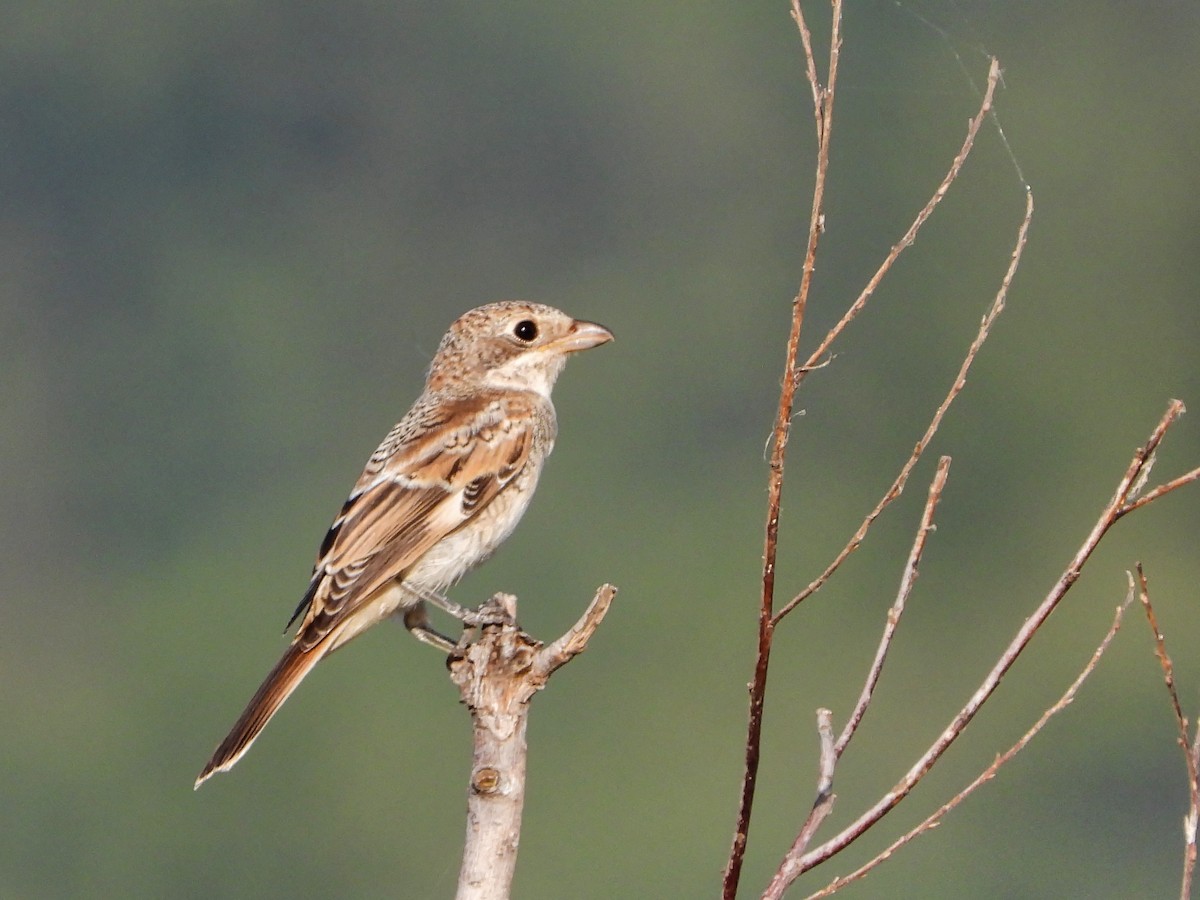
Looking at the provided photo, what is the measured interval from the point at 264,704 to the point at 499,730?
1.38 m

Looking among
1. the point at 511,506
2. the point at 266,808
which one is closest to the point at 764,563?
the point at 511,506

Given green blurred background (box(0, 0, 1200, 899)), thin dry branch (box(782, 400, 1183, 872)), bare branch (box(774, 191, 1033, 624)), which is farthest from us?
green blurred background (box(0, 0, 1200, 899))

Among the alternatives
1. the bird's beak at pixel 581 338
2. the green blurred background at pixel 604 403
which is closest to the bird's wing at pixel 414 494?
the bird's beak at pixel 581 338

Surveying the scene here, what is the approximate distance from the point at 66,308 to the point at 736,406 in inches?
871

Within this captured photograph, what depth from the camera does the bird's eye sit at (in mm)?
6500

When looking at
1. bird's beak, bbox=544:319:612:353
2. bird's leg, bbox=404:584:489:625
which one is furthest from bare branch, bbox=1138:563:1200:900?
bird's beak, bbox=544:319:612:353

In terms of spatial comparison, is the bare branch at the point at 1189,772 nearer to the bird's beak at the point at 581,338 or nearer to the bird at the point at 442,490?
the bird at the point at 442,490

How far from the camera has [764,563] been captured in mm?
3199

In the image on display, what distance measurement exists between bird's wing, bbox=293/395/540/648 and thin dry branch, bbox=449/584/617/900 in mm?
1353

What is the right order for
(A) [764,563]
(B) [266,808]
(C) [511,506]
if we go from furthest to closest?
(B) [266,808]
(C) [511,506]
(A) [764,563]

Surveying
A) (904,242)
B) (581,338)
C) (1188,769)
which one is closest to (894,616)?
(1188,769)

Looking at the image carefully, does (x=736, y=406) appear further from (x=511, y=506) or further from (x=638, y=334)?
(x=511, y=506)

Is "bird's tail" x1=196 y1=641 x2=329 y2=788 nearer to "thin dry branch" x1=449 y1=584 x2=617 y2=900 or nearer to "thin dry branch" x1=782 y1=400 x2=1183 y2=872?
"thin dry branch" x1=449 y1=584 x2=617 y2=900

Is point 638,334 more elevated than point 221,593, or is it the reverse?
point 638,334
